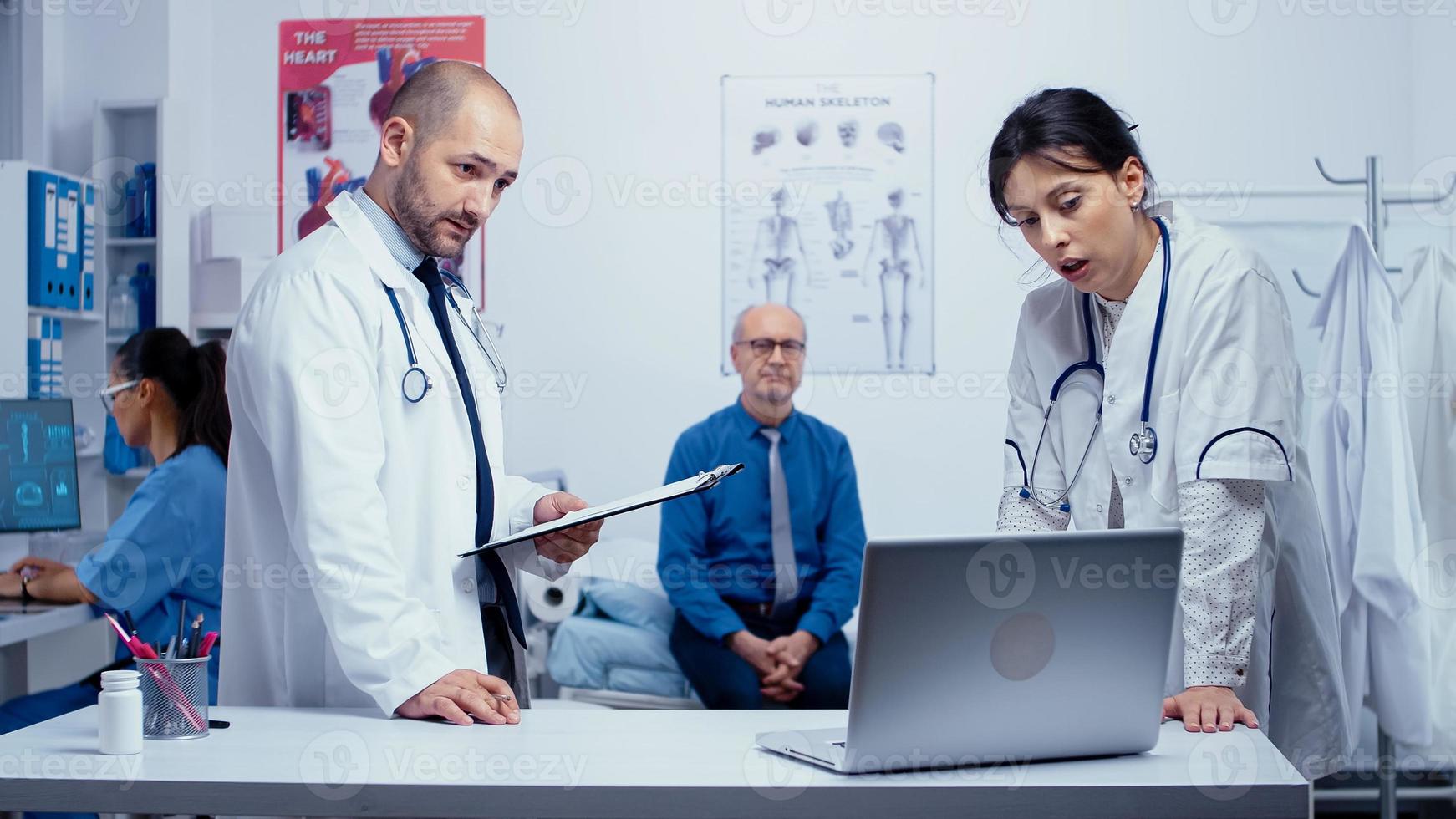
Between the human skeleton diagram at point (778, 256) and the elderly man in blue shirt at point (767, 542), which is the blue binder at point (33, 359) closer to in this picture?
the elderly man in blue shirt at point (767, 542)

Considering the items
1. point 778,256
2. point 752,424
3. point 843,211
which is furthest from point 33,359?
point 843,211

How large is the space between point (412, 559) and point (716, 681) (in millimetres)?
1609

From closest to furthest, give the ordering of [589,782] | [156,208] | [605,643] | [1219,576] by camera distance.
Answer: [589,782]
[1219,576]
[605,643]
[156,208]

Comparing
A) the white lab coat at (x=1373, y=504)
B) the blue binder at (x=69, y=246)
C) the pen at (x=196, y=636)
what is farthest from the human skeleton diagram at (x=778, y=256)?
the pen at (x=196, y=636)

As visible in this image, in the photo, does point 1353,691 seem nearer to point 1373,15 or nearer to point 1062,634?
point 1062,634

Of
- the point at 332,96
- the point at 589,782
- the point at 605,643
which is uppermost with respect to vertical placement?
the point at 332,96

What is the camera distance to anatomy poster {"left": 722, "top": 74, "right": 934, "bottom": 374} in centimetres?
378

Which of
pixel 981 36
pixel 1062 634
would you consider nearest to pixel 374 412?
pixel 1062 634

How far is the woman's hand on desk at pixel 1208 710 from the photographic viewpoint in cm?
144

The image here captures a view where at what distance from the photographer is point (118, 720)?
1.29 metres

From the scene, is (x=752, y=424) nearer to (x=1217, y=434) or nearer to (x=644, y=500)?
(x=1217, y=434)

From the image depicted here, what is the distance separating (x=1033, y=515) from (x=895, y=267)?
204 cm

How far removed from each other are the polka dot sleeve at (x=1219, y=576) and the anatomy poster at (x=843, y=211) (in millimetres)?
2184

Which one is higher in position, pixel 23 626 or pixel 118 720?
pixel 118 720
